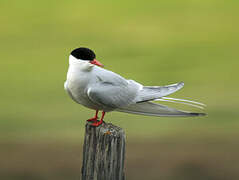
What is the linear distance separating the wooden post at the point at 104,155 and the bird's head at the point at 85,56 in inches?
20.7

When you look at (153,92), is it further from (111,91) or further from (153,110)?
(111,91)

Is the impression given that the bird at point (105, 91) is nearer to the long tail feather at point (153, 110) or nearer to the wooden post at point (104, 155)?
the long tail feather at point (153, 110)

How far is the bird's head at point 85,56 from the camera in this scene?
307 centimetres

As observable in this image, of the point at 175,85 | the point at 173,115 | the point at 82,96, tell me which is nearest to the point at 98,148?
the point at 82,96

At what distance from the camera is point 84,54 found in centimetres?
309

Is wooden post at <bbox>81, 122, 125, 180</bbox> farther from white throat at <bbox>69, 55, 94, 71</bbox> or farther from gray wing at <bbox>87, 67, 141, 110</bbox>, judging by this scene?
white throat at <bbox>69, 55, 94, 71</bbox>

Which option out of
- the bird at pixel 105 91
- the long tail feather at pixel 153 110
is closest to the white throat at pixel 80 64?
the bird at pixel 105 91

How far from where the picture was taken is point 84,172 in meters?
2.92

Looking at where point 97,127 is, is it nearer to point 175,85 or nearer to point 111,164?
point 111,164

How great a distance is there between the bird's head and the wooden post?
526 mm

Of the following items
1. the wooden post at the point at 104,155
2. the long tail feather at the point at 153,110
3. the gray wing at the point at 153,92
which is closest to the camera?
the wooden post at the point at 104,155

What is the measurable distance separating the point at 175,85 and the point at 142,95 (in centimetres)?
30

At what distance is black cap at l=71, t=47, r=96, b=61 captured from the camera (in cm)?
307

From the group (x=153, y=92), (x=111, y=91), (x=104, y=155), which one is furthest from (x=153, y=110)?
(x=104, y=155)
